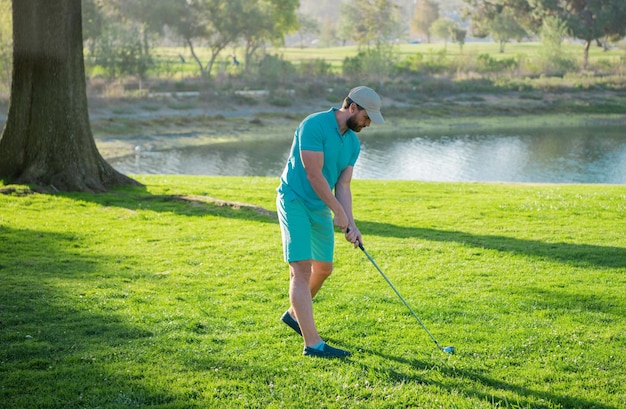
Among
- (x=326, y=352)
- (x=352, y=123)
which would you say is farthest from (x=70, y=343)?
(x=352, y=123)

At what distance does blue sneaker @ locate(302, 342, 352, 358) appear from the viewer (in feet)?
19.0

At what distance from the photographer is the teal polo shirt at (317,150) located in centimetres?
566

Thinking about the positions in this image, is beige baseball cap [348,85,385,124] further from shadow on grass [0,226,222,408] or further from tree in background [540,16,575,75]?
tree in background [540,16,575,75]

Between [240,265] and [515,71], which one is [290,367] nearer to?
[240,265]

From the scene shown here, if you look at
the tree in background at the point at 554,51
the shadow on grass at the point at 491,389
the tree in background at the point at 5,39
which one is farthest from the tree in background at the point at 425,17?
the shadow on grass at the point at 491,389

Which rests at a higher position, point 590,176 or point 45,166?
point 45,166

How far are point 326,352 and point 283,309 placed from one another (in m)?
1.38

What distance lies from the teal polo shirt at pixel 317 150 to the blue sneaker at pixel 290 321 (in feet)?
3.83

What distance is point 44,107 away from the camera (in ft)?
44.7

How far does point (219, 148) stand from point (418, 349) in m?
29.7

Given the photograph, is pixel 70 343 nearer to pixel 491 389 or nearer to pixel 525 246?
pixel 491 389

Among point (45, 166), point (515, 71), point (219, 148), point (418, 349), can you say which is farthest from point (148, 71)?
point (418, 349)

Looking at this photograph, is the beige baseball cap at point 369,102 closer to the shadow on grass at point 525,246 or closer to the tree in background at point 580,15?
the shadow on grass at point 525,246

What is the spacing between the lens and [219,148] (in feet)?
115
